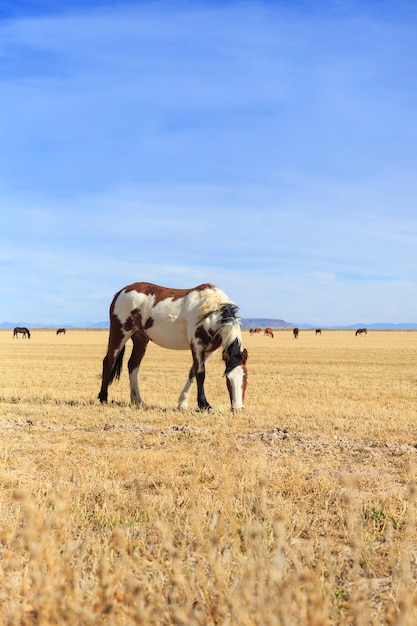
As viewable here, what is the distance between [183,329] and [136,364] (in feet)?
5.79

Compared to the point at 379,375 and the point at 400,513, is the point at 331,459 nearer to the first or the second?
the point at 400,513

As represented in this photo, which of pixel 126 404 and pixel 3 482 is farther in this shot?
pixel 126 404

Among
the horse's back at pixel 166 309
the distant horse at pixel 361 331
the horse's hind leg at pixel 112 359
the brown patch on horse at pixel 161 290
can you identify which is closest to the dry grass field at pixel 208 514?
the horse's hind leg at pixel 112 359

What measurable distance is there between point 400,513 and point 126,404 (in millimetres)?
9312

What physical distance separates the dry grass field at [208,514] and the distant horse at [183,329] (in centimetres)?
73

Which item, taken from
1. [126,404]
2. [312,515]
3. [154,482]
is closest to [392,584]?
[312,515]

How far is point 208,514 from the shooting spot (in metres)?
5.38

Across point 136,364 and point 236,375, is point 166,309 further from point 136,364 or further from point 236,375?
point 236,375

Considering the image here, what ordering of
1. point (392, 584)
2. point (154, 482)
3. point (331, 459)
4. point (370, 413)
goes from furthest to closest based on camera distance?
point (370, 413), point (331, 459), point (154, 482), point (392, 584)

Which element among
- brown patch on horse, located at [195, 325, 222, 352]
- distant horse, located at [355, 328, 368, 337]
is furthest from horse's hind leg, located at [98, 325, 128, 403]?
distant horse, located at [355, 328, 368, 337]

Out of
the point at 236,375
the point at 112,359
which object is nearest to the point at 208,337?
the point at 236,375

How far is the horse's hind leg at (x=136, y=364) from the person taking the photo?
553 inches

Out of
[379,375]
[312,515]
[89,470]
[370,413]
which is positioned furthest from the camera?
[379,375]

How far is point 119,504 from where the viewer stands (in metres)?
5.64
